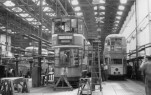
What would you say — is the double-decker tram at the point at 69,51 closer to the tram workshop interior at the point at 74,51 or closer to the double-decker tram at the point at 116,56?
the tram workshop interior at the point at 74,51

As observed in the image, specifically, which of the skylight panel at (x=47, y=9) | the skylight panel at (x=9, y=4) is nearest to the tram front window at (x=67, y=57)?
the skylight panel at (x=9, y=4)

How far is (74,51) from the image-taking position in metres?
17.7

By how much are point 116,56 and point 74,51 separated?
8973 millimetres

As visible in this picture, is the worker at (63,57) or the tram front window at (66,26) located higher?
the tram front window at (66,26)

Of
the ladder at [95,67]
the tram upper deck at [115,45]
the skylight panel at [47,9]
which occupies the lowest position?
the ladder at [95,67]

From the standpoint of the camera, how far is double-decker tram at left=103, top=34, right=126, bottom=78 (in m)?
25.2

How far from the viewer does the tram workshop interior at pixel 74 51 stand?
1585cm

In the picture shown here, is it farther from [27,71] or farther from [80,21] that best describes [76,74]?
[27,71]

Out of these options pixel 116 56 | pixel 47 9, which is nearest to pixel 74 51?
pixel 116 56

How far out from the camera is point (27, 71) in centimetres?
2847

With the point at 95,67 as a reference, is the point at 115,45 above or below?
above

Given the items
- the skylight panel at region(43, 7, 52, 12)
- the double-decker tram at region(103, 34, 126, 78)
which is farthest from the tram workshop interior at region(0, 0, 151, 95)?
the skylight panel at region(43, 7, 52, 12)

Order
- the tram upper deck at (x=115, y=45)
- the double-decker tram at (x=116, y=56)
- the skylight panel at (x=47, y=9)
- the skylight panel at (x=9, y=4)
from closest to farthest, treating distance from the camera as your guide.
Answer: the double-decker tram at (x=116, y=56) → the tram upper deck at (x=115, y=45) → the skylight panel at (x=9, y=4) → the skylight panel at (x=47, y=9)

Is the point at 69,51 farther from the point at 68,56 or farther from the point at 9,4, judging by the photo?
the point at 9,4
